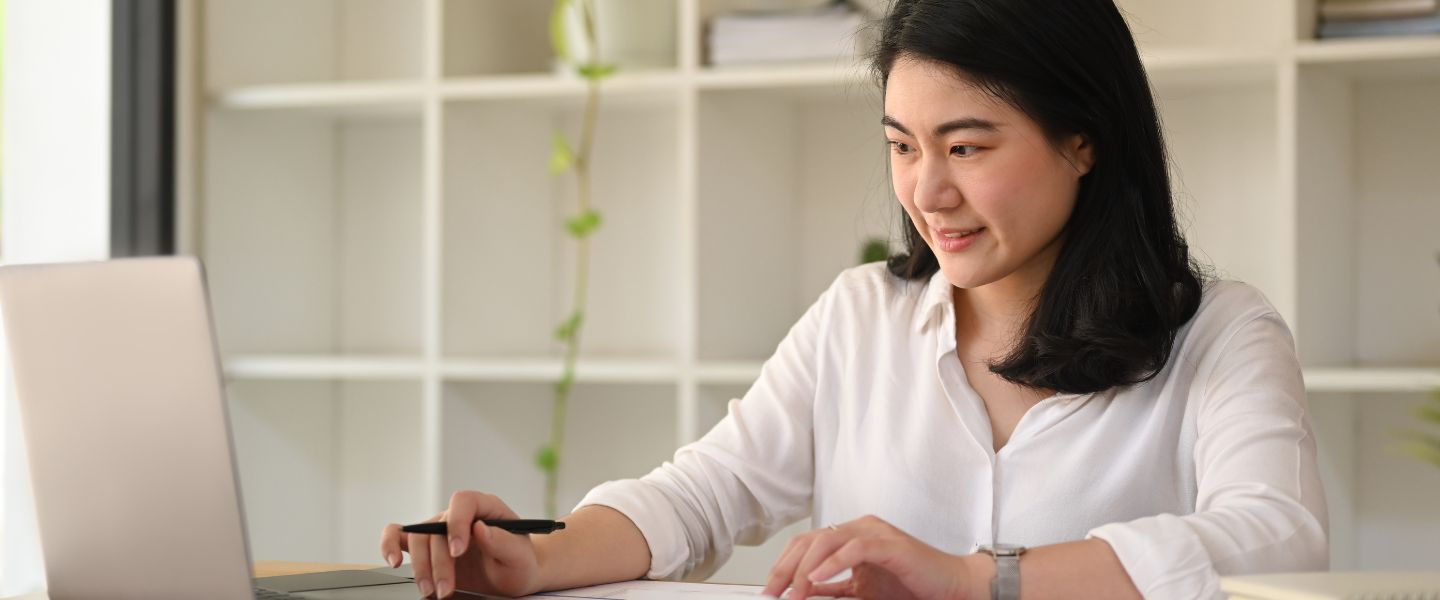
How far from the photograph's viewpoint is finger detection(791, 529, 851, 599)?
1074 millimetres

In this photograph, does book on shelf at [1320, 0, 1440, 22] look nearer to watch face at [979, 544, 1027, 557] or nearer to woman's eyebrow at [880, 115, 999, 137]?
woman's eyebrow at [880, 115, 999, 137]

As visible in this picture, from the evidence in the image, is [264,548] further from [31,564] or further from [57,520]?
[57,520]

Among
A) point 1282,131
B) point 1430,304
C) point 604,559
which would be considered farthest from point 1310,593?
point 1430,304

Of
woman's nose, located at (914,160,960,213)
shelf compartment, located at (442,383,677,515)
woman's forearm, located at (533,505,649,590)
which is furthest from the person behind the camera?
shelf compartment, located at (442,383,677,515)

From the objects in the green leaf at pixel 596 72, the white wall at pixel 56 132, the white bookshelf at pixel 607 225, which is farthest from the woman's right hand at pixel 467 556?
the white wall at pixel 56 132

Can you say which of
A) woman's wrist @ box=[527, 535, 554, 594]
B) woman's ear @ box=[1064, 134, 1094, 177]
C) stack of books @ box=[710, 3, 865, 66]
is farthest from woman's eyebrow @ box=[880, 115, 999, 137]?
stack of books @ box=[710, 3, 865, 66]

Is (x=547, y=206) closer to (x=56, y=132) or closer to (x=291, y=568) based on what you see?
(x=56, y=132)

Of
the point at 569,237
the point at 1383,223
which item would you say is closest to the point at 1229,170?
the point at 1383,223

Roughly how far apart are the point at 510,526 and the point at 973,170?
562 mm

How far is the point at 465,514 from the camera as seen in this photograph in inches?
48.9

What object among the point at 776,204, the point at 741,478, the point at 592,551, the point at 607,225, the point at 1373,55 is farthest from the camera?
the point at 607,225

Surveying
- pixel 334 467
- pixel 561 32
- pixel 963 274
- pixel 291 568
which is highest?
pixel 561 32

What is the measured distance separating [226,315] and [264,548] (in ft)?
1.54

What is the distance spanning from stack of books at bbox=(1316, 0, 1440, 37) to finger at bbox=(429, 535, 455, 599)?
1.57 metres
